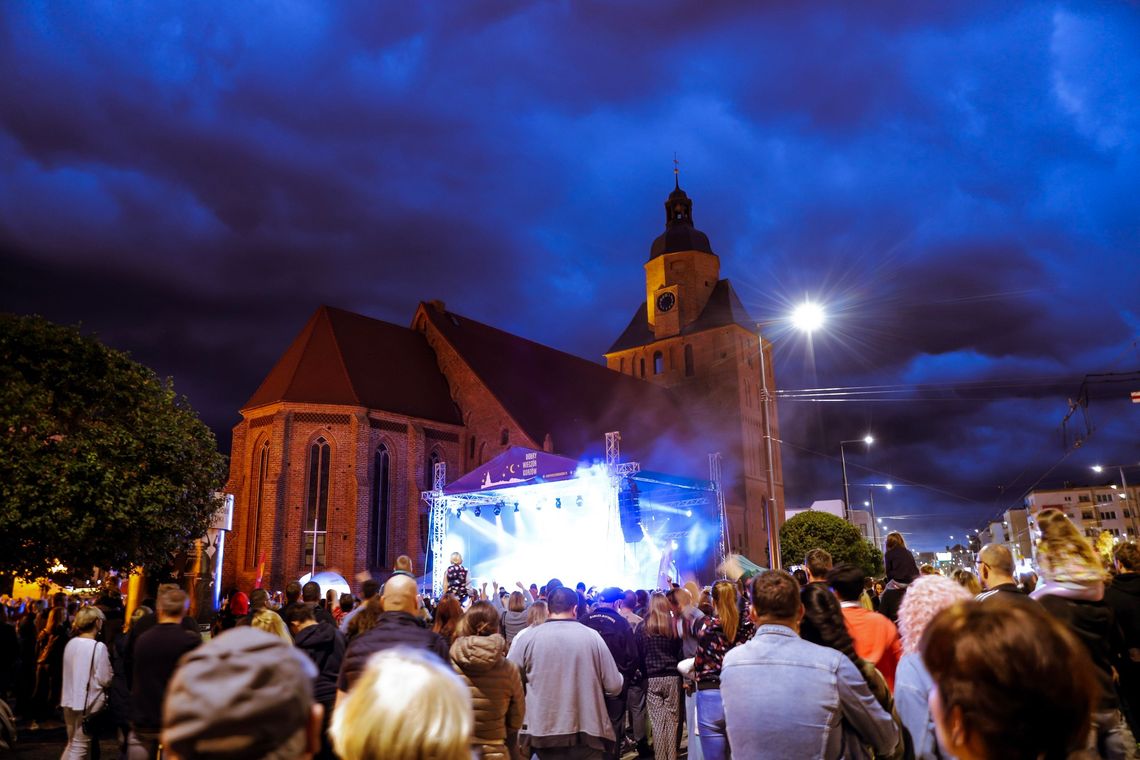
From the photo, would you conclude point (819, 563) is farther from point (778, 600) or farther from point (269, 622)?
Result: point (269, 622)

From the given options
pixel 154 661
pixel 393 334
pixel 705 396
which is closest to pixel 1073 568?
pixel 154 661

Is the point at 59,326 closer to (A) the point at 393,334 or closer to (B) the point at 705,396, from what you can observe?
(A) the point at 393,334

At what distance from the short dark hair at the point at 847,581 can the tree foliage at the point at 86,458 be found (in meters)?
17.2

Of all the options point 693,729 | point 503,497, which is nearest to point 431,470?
point 503,497

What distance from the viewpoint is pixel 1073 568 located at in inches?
178

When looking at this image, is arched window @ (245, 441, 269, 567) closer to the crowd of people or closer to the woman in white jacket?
the crowd of people

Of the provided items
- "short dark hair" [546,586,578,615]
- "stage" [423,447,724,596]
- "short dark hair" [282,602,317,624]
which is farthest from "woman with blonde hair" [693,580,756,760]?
"stage" [423,447,724,596]

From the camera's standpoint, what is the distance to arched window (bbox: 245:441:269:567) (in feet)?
102

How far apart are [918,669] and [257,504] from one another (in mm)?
32401

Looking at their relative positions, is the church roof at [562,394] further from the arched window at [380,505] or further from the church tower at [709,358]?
the arched window at [380,505]

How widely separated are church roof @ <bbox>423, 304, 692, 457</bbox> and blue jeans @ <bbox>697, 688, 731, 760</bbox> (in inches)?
1160

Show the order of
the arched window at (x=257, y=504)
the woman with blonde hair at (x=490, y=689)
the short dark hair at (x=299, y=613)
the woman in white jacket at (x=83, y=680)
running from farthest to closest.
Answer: the arched window at (x=257, y=504), the woman in white jacket at (x=83, y=680), the short dark hair at (x=299, y=613), the woman with blonde hair at (x=490, y=689)

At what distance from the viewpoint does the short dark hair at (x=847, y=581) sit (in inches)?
189

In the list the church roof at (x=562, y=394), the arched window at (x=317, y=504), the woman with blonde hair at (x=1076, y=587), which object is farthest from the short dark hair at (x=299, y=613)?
the church roof at (x=562, y=394)
